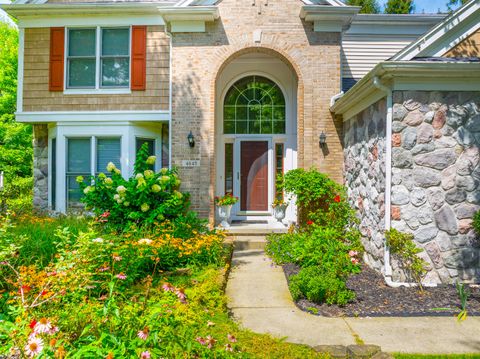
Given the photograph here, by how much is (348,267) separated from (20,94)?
911 cm

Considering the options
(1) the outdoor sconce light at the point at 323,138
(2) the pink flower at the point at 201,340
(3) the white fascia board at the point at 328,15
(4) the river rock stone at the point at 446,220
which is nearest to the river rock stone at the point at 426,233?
(4) the river rock stone at the point at 446,220

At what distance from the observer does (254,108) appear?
10391 mm

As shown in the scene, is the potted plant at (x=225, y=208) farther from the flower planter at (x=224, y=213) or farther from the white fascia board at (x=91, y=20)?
the white fascia board at (x=91, y=20)

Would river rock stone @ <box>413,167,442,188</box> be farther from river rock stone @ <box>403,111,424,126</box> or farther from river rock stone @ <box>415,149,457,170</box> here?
river rock stone @ <box>403,111,424,126</box>

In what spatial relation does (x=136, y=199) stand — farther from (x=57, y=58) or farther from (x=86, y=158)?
(x=57, y=58)

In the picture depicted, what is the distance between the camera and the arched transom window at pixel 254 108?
1036 centimetres

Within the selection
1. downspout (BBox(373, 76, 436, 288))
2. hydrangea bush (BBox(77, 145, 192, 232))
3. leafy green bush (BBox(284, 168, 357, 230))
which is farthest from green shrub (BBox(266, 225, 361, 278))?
hydrangea bush (BBox(77, 145, 192, 232))

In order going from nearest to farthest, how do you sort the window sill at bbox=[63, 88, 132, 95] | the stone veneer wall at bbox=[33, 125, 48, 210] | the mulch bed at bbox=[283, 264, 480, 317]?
1. the mulch bed at bbox=[283, 264, 480, 317]
2. the window sill at bbox=[63, 88, 132, 95]
3. the stone veneer wall at bbox=[33, 125, 48, 210]

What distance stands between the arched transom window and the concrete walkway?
5.57 metres

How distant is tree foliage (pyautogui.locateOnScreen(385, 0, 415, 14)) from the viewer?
2273 centimetres

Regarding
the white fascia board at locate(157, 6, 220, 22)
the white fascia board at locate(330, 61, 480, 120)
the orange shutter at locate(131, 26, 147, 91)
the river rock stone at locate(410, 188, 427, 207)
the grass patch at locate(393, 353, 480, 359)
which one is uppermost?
the white fascia board at locate(157, 6, 220, 22)

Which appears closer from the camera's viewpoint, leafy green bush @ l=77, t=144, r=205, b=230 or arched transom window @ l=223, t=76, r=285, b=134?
leafy green bush @ l=77, t=144, r=205, b=230

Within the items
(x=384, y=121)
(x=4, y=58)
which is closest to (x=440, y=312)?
(x=384, y=121)

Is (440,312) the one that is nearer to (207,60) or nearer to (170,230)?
(170,230)
